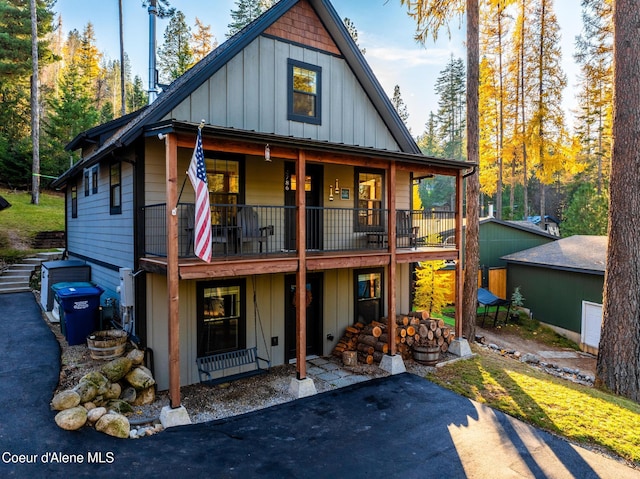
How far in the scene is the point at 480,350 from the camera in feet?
37.1

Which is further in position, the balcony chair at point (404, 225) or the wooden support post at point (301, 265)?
the balcony chair at point (404, 225)

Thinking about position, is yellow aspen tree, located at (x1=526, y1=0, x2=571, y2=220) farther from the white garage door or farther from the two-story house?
the two-story house

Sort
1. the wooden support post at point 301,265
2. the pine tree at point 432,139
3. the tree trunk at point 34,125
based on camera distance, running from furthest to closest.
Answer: the pine tree at point 432,139
the tree trunk at point 34,125
the wooden support post at point 301,265

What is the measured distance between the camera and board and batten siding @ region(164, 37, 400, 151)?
852 centimetres

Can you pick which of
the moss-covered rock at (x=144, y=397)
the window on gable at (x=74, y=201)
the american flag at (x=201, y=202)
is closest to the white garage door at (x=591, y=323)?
the american flag at (x=201, y=202)

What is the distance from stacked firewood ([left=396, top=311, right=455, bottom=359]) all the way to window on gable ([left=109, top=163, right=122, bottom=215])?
7292 mm

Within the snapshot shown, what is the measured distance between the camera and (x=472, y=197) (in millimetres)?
11969

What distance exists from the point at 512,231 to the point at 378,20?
12.3 m

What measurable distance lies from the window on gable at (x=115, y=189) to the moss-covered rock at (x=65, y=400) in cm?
408

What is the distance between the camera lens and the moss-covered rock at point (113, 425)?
559 cm

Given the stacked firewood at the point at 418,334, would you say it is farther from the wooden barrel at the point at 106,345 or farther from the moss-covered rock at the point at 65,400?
the moss-covered rock at the point at 65,400

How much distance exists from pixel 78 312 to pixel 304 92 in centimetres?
732

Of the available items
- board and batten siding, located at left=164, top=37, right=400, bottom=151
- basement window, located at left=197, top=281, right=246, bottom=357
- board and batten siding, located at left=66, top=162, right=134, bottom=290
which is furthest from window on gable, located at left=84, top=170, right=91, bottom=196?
basement window, located at left=197, top=281, right=246, bottom=357

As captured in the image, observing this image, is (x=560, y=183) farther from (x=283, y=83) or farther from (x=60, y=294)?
(x=60, y=294)
